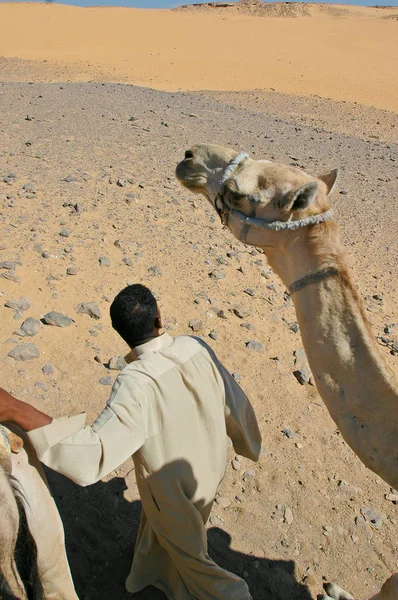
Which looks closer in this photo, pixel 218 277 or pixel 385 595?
pixel 385 595

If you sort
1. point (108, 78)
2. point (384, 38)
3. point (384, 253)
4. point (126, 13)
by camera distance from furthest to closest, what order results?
point (126, 13) < point (384, 38) < point (108, 78) < point (384, 253)

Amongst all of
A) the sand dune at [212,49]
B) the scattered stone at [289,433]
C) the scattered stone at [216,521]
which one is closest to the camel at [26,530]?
the scattered stone at [216,521]

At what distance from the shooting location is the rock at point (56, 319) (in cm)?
471

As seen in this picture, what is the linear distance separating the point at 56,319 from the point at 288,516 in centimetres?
251

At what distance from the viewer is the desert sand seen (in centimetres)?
338

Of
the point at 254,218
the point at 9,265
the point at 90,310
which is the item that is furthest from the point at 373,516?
the point at 9,265

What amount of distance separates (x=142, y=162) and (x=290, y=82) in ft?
54.9

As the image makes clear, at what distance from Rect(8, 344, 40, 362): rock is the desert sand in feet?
0.17

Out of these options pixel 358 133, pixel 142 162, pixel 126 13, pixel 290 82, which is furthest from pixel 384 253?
pixel 126 13

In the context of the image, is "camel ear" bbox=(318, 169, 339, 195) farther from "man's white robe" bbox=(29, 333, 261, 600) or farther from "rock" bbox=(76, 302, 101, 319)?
"rock" bbox=(76, 302, 101, 319)

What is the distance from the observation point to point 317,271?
82.8 inches

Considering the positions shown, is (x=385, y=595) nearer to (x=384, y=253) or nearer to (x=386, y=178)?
(x=384, y=253)

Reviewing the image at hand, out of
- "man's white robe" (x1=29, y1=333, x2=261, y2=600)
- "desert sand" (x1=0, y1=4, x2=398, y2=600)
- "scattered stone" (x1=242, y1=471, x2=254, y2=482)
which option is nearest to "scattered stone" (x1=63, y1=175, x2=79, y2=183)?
"desert sand" (x1=0, y1=4, x2=398, y2=600)

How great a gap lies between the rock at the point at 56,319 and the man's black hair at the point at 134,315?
2.56 m
